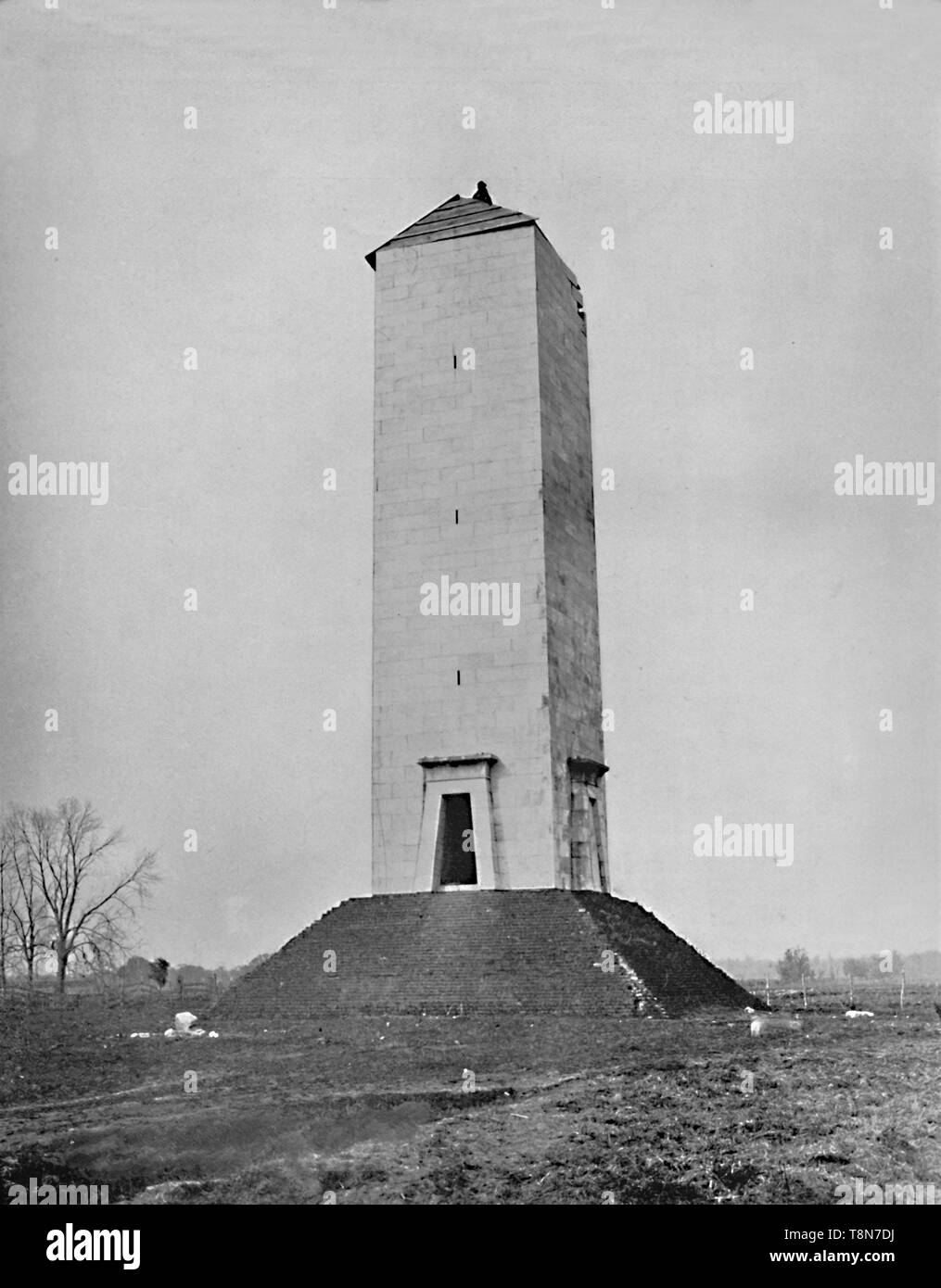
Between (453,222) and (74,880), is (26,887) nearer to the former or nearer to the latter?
(74,880)

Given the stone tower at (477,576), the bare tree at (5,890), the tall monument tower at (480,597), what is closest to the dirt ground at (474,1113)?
the bare tree at (5,890)

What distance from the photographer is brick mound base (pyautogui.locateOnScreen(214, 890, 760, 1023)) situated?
79.4 feet

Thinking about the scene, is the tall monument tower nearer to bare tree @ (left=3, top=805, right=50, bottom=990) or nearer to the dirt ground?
bare tree @ (left=3, top=805, right=50, bottom=990)

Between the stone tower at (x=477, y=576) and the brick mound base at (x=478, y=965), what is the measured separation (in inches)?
83.3

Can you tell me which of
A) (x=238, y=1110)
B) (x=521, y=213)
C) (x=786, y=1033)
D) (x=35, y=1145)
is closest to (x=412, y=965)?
(x=786, y=1033)

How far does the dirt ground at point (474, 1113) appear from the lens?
1448 cm

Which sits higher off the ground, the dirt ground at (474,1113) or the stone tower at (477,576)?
the stone tower at (477,576)

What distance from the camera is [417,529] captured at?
30.8 m

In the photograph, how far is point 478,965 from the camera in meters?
25.1

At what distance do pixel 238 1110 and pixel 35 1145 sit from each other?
250cm

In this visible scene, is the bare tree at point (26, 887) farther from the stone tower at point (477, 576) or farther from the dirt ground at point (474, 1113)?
the stone tower at point (477, 576)

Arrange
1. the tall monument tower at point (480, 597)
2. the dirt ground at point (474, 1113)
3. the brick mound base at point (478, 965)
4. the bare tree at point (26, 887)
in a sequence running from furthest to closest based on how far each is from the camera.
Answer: the tall monument tower at point (480, 597) < the brick mound base at point (478, 965) < the bare tree at point (26, 887) < the dirt ground at point (474, 1113)

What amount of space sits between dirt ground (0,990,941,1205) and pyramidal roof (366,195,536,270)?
1756 centimetres

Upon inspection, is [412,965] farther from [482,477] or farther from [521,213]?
[521,213]
